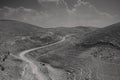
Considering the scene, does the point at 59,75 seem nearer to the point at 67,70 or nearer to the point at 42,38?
the point at 67,70

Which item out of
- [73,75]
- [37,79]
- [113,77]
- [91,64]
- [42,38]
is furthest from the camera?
[42,38]

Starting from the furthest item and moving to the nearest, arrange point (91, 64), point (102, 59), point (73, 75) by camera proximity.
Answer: point (102, 59) → point (91, 64) → point (73, 75)

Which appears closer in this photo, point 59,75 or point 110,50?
point 59,75

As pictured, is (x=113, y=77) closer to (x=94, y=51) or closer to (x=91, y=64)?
(x=91, y=64)

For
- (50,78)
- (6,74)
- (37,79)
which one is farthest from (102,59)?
(6,74)

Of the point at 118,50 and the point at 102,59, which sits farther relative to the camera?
the point at 118,50

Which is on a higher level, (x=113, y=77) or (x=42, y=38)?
(x=42, y=38)

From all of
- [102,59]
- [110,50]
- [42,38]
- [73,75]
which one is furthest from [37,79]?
[42,38]

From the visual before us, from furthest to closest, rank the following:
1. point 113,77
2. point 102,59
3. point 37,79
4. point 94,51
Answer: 1. point 94,51
2. point 102,59
3. point 113,77
4. point 37,79

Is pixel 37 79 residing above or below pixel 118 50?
below
